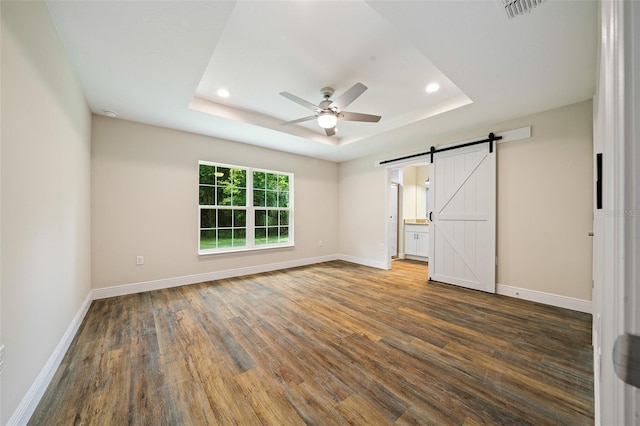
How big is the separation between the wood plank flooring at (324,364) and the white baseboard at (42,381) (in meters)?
0.04

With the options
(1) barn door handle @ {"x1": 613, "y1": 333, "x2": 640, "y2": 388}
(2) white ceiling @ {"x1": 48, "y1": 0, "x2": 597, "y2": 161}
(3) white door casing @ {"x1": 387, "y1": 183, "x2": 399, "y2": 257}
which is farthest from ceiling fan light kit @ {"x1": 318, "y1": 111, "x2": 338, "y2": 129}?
(3) white door casing @ {"x1": 387, "y1": 183, "x2": 399, "y2": 257}

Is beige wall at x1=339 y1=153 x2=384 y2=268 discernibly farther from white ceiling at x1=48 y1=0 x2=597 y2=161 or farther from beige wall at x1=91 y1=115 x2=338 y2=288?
beige wall at x1=91 y1=115 x2=338 y2=288

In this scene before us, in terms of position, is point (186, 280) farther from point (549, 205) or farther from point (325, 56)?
point (549, 205)

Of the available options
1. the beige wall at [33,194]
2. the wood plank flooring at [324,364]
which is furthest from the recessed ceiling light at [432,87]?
the beige wall at [33,194]

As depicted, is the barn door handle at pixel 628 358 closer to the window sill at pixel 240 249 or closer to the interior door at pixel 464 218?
the interior door at pixel 464 218

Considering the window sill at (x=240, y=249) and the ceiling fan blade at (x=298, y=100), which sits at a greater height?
the ceiling fan blade at (x=298, y=100)

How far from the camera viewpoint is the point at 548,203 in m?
3.09

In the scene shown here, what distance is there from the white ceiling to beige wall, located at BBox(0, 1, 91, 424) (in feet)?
1.29

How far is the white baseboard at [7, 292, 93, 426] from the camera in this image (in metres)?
1.32

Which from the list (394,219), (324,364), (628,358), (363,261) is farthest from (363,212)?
(628,358)

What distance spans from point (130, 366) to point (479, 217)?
4.35m

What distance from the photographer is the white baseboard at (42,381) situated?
1.32 meters

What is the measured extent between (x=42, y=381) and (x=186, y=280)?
7.72 feet

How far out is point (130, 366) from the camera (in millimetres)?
1842
